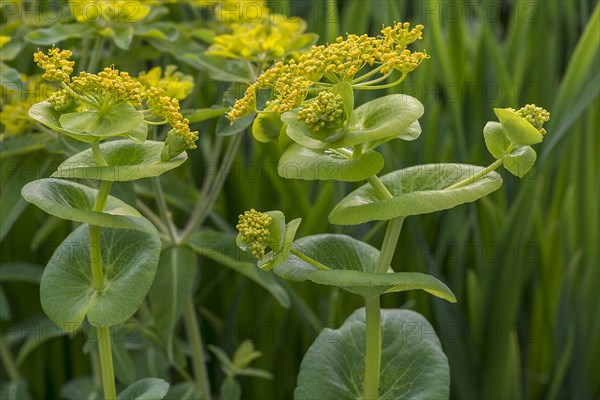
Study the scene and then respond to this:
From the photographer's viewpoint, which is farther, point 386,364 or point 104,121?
point 386,364

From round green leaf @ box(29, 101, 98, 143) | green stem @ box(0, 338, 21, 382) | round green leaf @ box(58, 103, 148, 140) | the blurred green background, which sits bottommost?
green stem @ box(0, 338, 21, 382)

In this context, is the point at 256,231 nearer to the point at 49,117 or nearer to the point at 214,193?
the point at 49,117

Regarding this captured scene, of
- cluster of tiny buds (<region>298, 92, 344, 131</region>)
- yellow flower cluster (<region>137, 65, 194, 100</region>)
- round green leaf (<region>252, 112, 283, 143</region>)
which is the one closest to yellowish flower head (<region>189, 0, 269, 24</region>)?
yellow flower cluster (<region>137, 65, 194, 100</region>)

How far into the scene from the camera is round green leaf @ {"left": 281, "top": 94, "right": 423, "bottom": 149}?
0.63 m

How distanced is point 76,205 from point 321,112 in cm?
23

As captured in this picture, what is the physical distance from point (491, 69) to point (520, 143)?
0.56 meters

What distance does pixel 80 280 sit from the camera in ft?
2.42

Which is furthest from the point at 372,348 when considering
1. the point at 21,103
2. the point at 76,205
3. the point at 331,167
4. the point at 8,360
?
the point at 8,360

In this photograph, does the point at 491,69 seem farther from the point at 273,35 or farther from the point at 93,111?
the point at 93,111

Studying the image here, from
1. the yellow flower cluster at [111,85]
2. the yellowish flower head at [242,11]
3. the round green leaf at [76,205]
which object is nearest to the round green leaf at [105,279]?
the round green leaf at [76,205]

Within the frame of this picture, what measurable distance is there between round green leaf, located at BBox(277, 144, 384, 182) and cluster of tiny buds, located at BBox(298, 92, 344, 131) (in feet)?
0.11

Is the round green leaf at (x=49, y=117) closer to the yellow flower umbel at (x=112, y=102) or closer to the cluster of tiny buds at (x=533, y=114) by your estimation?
Result: the yellow flower umbel at (x=112, y=102)

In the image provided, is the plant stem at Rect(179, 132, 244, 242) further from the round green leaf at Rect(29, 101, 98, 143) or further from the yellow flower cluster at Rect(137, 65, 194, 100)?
the round green leaf at Rect(29, 101, 98, 143)

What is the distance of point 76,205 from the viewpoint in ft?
2.36
